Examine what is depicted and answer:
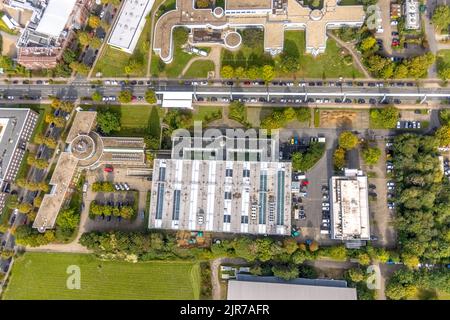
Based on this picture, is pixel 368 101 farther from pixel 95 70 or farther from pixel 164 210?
pixel 95 70

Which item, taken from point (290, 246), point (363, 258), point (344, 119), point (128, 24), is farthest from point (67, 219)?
point (344, 119)

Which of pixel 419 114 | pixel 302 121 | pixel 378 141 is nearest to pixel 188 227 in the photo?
pixel 302 121

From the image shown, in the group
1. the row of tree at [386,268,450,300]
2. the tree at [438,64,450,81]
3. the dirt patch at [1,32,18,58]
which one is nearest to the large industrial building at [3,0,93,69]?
the dirt patch at [1,32,18,58]

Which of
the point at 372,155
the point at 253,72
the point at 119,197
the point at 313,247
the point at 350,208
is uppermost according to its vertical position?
the point at 253,72

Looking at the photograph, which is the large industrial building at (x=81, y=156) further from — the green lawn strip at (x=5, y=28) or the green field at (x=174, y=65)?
the green lawn strip at (x=5, y=28)

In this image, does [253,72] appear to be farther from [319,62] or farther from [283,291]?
[283,291]

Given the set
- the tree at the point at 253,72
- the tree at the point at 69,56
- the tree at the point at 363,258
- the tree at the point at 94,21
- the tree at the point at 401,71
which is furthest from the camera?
the tree at the point at 94,21

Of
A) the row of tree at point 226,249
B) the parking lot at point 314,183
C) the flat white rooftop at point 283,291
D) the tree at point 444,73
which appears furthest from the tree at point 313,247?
the tree at point 444,73
